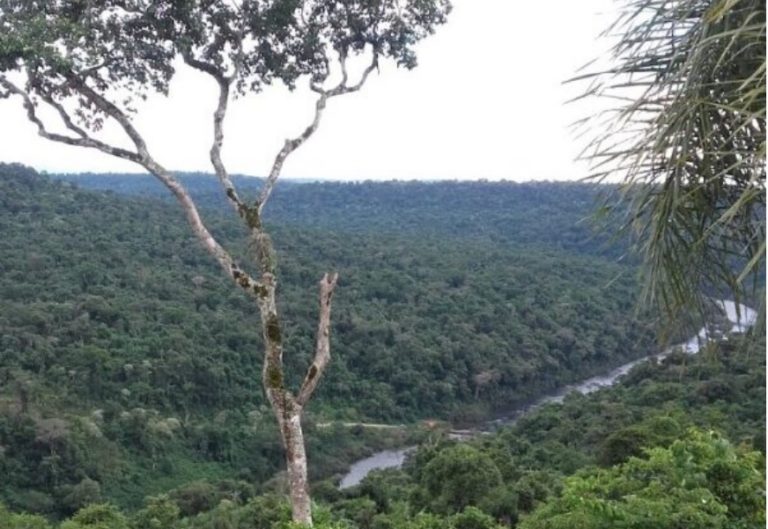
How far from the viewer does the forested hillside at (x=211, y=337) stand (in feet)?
→ 66.3

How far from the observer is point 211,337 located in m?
26.0

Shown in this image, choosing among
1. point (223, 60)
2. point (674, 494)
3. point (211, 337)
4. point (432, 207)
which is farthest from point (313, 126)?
point (432, 207)

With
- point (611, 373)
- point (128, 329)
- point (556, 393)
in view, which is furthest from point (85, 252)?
point (611, 373)

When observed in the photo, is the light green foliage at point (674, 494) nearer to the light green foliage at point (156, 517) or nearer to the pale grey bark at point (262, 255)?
the pale grey bark at point (262, 255)

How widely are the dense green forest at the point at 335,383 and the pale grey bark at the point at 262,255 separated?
0.22 meters

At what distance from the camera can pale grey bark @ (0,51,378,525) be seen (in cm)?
417

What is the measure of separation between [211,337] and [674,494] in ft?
72.4

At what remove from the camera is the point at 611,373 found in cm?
3272

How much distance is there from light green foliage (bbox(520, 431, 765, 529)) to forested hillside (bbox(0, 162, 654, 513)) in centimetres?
905

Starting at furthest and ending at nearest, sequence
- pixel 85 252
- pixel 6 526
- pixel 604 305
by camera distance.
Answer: pixel 604 305 → pixel 85 252 → pixel 6 526

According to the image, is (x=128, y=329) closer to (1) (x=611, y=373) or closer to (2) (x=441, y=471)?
(2) (x=441, y=471)

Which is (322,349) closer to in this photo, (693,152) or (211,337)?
(693,152)

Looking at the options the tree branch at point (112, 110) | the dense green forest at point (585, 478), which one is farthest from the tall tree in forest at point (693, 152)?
the tree branch at point (112, 110)

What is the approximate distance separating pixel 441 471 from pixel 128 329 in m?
15.3
